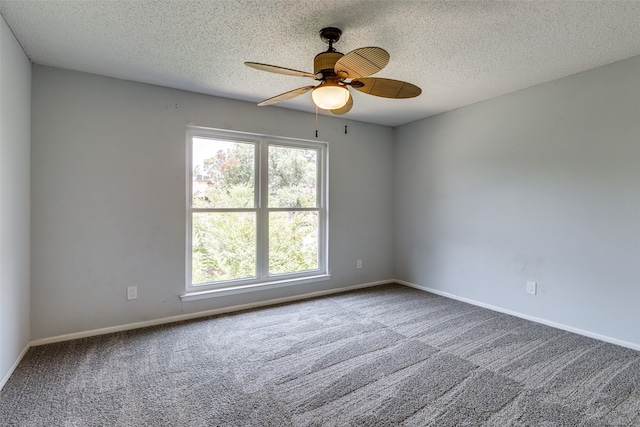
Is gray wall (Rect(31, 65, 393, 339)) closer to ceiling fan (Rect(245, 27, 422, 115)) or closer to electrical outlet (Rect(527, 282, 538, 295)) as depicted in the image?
ceiling fan (Rect(245, 27, 422, 115))

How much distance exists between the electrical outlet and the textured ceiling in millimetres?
2019

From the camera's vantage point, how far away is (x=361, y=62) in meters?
1.75

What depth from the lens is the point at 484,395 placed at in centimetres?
198

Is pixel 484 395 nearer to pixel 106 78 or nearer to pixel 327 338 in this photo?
pixel 327 338

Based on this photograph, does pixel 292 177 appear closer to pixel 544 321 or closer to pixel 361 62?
pixel 361 62

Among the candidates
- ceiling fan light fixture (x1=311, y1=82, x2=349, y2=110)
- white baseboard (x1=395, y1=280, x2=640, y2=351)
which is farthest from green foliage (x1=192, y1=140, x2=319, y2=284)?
ceiling fan light fixture (x1=311, y1=82, x2=349, y2=110)

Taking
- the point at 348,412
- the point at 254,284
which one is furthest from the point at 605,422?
the point at 254,284

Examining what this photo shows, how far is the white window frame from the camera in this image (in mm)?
3354

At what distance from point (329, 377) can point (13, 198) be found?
2.56m

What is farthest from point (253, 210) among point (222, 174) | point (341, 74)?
point (341, 74)

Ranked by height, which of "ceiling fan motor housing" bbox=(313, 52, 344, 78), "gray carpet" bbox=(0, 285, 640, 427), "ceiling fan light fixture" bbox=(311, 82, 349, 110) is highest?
"ceiling fan motor housing" bbox=(313, 52, 344, 78)

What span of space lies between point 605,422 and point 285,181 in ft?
11.1

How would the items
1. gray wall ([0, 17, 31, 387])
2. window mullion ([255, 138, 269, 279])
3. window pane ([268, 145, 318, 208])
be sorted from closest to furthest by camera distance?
gray wall ([0, 17, 31, 387]) < window mullion ([255, 138, 269, 279]) < window pane ([268, 145, 318, 208])

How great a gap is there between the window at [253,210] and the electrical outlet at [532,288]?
7.61 ft
